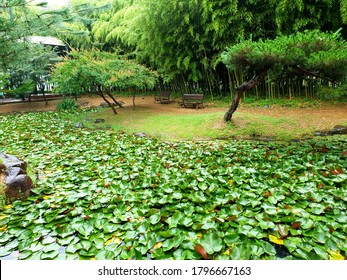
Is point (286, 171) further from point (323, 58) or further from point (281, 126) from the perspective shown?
point (281, 126)

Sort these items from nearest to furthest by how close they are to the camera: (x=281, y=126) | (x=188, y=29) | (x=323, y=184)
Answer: (x=323, y=184) → (x=281, y=126) → (x=188, y=29)

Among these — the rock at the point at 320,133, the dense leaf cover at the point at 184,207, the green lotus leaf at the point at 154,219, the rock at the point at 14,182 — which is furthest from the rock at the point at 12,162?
the rock at the point at 320,133

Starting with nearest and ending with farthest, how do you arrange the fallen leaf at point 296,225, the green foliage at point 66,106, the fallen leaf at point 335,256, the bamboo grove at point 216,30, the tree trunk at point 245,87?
the fallen leaf at point 335,256, the fallen leaf at point 296,225, the tree trunk at point 245,87, the bamboo grove at point 216,30, the green foliage at point 66,106

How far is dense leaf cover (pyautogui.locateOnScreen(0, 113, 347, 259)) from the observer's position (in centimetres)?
186

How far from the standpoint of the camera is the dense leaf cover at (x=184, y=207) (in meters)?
1.86

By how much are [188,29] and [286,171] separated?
7382 mm

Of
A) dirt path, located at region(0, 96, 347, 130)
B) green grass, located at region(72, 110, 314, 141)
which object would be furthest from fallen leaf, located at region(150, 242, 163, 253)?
dirt path, located at region(0, 96, 347, 130)

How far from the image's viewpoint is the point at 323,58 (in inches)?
136

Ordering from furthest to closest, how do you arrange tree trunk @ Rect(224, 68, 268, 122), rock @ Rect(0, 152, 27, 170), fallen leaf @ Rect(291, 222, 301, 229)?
tree trunk @ Rect(224, 68, 268, 122) → rock @ Rect(0, 152, 27, 170) → fallen leaf @ Rect(291, 222, 301, 229)

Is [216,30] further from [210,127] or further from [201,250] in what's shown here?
[201,250]

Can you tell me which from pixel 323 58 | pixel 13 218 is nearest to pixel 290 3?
pixel 323 58

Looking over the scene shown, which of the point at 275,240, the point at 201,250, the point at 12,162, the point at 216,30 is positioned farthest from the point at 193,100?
the point at 201,250

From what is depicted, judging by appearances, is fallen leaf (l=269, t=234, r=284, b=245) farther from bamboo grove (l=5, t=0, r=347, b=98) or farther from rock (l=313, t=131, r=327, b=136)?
rock (l=313, t=131, r=327, b=136)

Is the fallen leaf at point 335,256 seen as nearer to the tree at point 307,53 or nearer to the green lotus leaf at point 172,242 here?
the green lotus leaf at point 172,242
